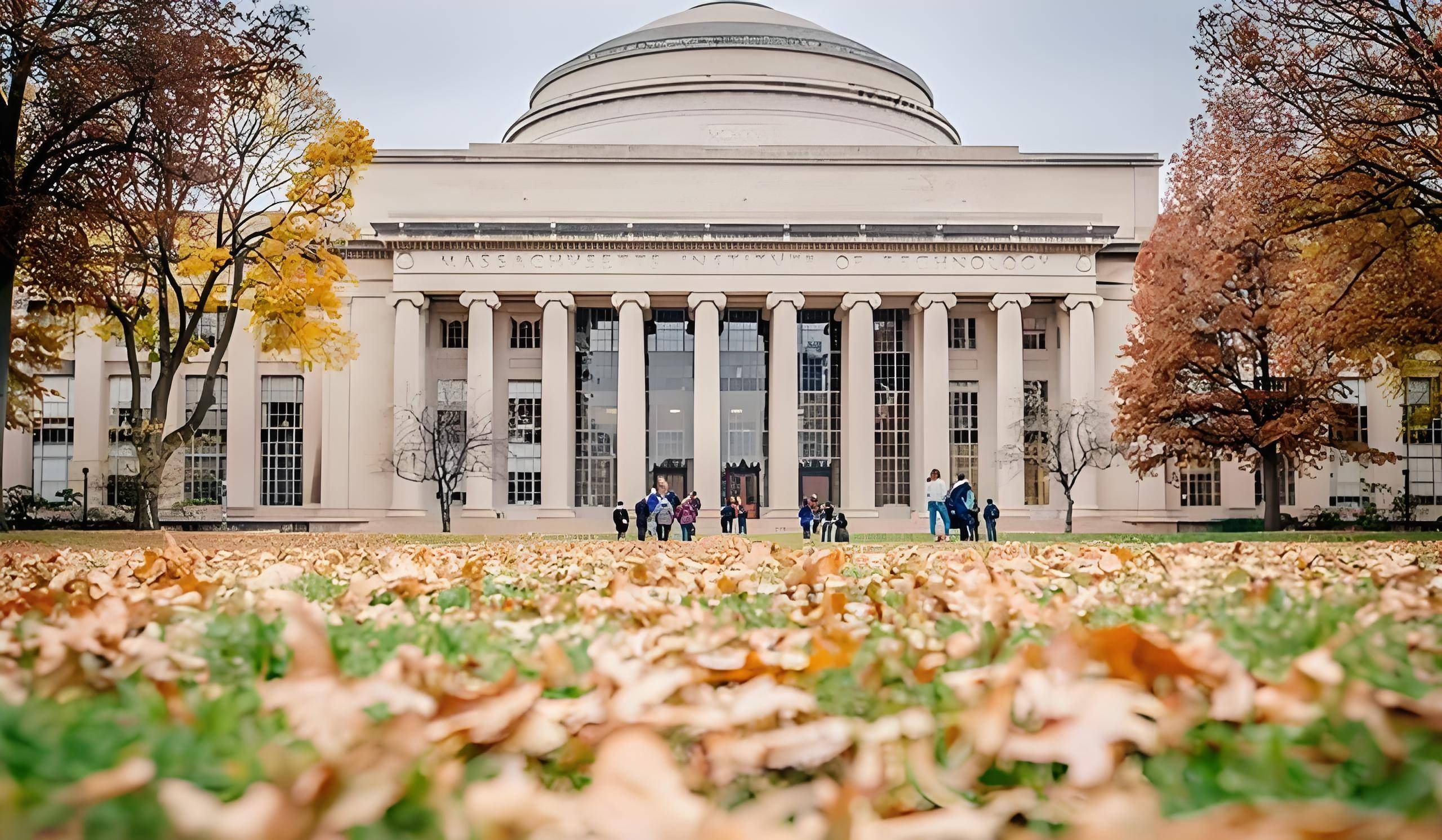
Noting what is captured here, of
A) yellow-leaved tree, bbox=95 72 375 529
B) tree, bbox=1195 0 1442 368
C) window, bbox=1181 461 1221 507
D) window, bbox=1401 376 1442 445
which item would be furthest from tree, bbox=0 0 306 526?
window, bbox=1181 461 1221 507

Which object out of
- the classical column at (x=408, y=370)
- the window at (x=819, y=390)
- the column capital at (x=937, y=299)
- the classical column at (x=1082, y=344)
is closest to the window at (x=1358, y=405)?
the classical column at (x=1082, y=344)

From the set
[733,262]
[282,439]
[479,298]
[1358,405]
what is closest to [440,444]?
[479,298]

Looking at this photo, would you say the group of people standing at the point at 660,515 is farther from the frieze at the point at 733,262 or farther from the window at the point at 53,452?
the window at the point at 53,452

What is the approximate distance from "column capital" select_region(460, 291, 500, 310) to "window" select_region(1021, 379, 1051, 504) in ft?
84.5

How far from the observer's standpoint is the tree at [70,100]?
65.0 feet

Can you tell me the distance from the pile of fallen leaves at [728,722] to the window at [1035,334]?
5563 centimetres

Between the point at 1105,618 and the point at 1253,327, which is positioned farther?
the point at 1253,327

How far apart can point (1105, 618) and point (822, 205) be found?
5603cm

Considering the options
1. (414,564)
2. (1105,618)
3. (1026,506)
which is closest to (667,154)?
(1026,506)

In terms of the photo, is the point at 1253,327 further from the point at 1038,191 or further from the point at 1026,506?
the point at 1038,191

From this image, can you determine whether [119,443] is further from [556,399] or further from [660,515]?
[660,515]

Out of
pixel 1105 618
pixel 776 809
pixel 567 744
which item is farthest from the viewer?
pixel 1105 618

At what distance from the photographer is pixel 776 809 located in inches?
67.1

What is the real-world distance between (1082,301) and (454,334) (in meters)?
31.5
